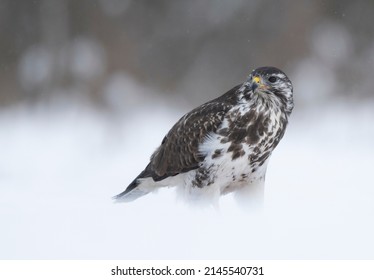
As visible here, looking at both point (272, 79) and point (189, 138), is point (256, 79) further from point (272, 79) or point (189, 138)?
point (189, 138)

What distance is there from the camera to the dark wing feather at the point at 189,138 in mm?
5246

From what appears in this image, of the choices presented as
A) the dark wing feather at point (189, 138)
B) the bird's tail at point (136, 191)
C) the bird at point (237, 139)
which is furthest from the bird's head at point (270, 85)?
the bird's tail at point (136, 191)

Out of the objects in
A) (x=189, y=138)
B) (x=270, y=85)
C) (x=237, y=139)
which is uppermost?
(x=270, y=85)

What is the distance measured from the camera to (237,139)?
5.13 metres

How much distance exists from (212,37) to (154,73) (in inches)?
44.0

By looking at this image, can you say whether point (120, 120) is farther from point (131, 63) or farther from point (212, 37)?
point (212, 37)

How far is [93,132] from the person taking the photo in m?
10.3

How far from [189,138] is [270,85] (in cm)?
69

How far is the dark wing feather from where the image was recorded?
5.25 m

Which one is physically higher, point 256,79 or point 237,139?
point 256,79

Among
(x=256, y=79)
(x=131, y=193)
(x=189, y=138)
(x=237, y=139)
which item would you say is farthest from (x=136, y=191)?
(x=256, y=79)

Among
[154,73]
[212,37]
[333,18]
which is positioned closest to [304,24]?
[333,18]

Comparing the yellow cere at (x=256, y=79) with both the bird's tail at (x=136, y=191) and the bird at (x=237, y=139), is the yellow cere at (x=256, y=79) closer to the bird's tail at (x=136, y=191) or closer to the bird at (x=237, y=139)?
the bird at (x=237, y=139)

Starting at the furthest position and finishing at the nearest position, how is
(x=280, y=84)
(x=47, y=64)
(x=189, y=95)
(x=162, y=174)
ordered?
(x=47, y=64) → (x=189, y=95) → (x=162, y=174) → (x=280, y=84)
